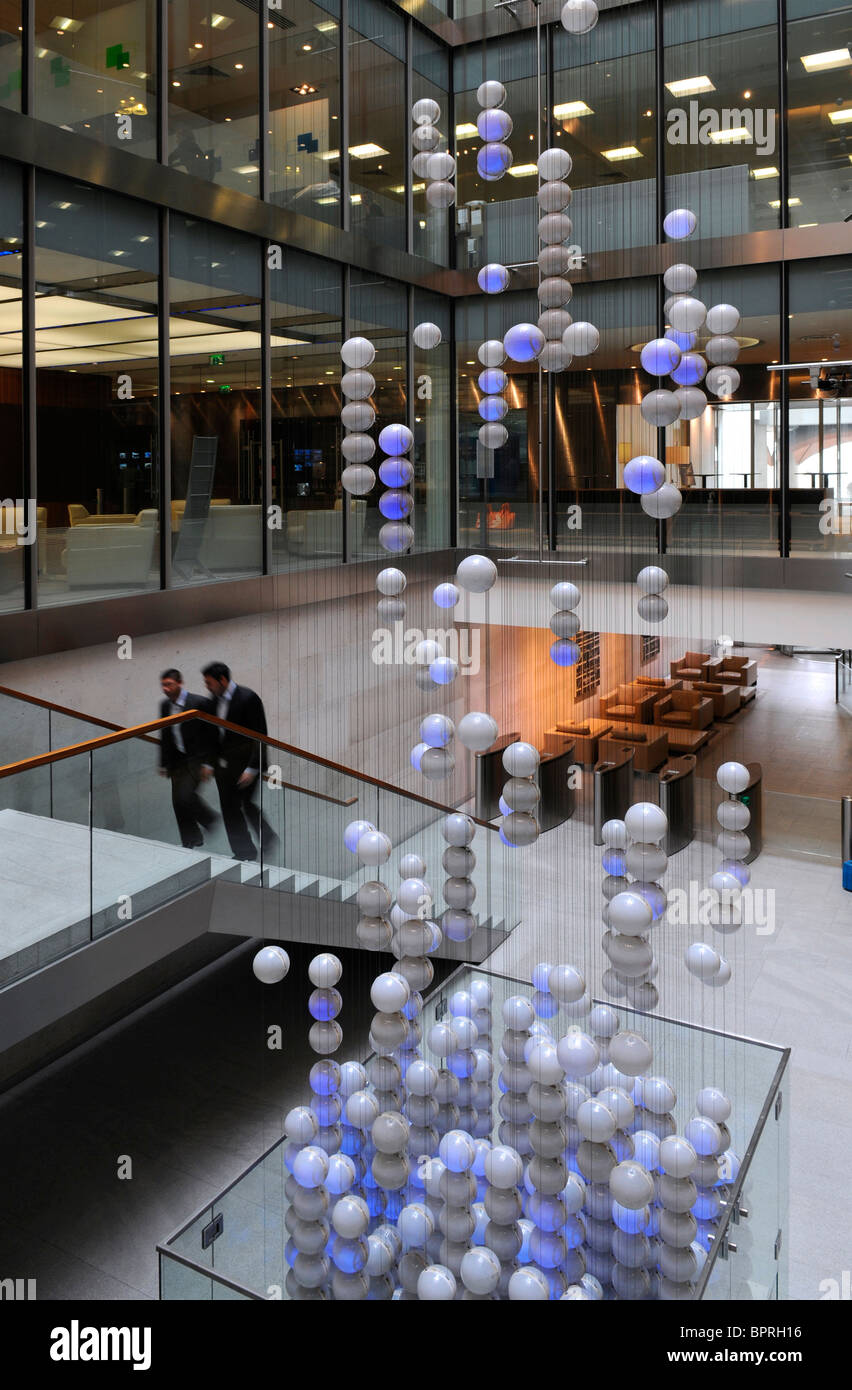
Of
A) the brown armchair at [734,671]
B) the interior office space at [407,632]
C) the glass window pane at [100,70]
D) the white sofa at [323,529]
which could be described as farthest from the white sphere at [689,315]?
the brown armchair at [734,671]

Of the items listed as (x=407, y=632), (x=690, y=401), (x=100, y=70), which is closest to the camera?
(x=690, y=401)

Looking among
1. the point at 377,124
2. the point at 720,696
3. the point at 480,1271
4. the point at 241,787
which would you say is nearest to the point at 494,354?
the point at 480,1271

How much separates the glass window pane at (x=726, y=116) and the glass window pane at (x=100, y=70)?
525 centimetres

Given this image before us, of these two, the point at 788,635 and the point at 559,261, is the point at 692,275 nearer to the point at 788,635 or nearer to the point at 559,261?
the point at 559,261

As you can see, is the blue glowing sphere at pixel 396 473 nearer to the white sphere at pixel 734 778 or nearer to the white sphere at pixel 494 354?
the white sphere at pixel 494 354

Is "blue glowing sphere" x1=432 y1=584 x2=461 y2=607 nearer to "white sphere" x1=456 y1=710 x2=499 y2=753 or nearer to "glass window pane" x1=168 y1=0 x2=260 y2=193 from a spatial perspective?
"white sphere" x1=456 y1=710 x2=499 y2=753

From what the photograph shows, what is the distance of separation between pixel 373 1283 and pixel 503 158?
4.11 m

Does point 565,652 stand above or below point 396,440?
below

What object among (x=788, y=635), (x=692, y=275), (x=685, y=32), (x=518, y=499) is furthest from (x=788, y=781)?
(x=692, y=275)

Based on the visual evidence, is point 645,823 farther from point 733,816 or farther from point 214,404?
point 214,404

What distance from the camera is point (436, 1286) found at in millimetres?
3295

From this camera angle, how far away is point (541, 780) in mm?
11570

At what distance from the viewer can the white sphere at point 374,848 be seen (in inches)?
141

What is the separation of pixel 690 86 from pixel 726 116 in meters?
0.72
